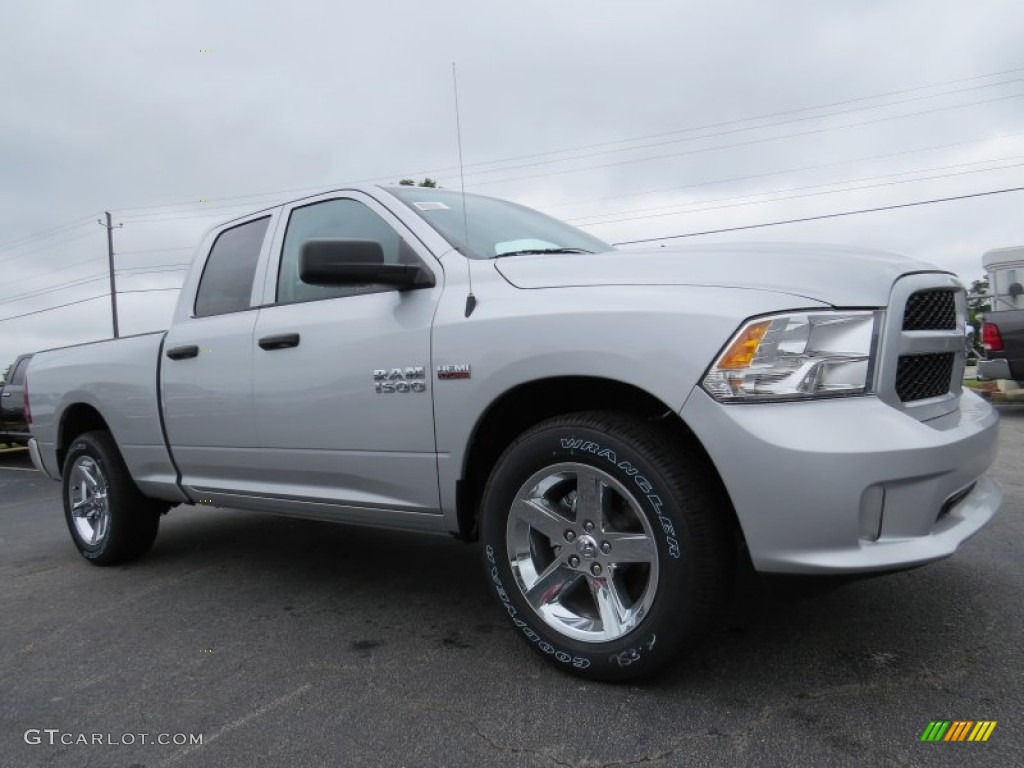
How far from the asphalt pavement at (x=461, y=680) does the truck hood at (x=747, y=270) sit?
928 mm

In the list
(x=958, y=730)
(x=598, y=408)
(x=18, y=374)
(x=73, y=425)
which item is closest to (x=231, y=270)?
(x=73, y=425)

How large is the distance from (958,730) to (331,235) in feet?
9.66

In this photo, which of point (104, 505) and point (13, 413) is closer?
point (104, 505)

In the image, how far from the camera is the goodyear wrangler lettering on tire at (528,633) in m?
2.48

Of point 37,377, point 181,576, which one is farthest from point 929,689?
point 37,377

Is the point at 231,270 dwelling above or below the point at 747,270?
above

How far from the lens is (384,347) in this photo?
2998 millimetres

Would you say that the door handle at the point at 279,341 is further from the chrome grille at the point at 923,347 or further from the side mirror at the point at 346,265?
the chrome grille at the point at 923,347

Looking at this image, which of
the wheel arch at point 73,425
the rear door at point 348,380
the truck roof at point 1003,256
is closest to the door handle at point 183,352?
the rear door at point 348,380

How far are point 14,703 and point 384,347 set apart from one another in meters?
1.77

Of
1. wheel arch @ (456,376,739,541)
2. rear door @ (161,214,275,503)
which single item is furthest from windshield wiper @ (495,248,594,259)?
rear door @ (161,214,275,503)

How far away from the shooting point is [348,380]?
3.11 metres

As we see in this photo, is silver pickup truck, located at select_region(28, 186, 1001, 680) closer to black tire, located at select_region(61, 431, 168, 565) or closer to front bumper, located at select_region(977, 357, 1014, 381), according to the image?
black tire, located at select_region(61, 431, 168, 565)

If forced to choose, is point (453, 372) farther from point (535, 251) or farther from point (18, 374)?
point (18, 374)
